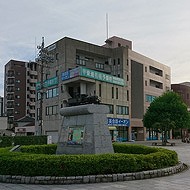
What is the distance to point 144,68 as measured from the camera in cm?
6344

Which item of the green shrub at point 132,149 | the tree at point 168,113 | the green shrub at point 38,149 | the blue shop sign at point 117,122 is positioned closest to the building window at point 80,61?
the blue shop sign at point 117,122

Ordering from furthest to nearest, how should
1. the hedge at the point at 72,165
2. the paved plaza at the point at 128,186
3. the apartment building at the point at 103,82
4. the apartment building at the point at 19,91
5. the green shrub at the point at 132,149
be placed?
the apartment building at the point at 19,91 < the apartment building at the point at 103,82 < the green shrub at the point at 132,149 < the hedge at the point at 72,165 < the paved plaza at the point at 128,186

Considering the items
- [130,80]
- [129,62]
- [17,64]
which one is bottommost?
[130,80]

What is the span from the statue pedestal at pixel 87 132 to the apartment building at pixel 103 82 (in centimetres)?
3232

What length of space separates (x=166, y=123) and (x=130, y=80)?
19.7 metres

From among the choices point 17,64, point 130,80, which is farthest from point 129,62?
point 17,64

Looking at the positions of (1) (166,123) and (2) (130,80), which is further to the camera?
(2) (130,80)

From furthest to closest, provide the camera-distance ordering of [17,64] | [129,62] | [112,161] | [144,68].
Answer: [17,64]
[144,68]
[129,62]
[112,161]

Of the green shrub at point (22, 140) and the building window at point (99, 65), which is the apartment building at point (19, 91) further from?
the green shrub at point (22, 140)

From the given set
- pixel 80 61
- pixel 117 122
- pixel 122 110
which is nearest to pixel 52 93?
pixel 80 61

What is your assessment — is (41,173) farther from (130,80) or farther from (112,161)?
(130,80)

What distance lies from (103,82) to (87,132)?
39.1 meters

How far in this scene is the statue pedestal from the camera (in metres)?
13.1

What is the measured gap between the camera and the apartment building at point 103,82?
168 feet
